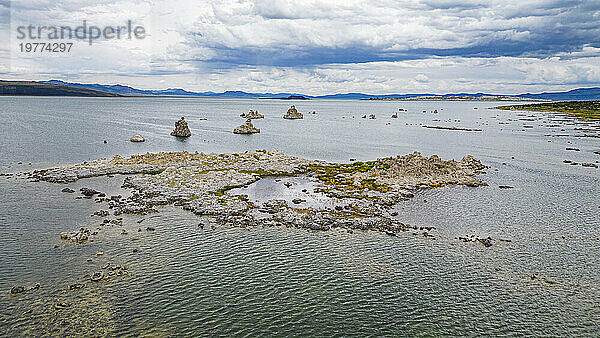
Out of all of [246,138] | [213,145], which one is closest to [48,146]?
[213,145]

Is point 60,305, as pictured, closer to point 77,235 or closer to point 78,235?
point 78,235

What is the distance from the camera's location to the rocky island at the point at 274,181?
139 ft

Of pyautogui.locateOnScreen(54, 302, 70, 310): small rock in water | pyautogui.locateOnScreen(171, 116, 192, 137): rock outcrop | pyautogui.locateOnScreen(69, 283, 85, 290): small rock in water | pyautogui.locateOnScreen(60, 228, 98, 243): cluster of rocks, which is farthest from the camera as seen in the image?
pyautogui.locateOnScreen(171, 116, 192, 137): rock outcrop

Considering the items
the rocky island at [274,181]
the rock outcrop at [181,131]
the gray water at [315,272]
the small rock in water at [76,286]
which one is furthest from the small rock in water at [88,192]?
the rock outcrop at [181,131]

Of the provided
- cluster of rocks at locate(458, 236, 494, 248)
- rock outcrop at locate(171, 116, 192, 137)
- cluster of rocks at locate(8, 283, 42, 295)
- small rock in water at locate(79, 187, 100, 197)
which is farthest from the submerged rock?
rock outcrop at locate(171, 116, 192, 137)

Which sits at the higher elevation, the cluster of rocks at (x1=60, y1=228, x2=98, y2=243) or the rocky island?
the rocky island

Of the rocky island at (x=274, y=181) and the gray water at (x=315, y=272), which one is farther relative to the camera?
the rocky island at (x=274, y=181)

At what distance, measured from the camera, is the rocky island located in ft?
139

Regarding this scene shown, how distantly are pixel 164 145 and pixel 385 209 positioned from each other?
7233cm

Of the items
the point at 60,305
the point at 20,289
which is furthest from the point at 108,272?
the point at 20,289

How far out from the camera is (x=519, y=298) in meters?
27.3

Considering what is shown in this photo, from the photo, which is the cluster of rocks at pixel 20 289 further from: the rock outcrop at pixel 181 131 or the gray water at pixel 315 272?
the rock outcrop at pixel 181 131

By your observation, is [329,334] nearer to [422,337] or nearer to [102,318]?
[422,337]

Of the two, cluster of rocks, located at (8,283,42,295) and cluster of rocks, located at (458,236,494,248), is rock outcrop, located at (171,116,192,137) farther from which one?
cluster of rocks, located at (458,236,494,248)
